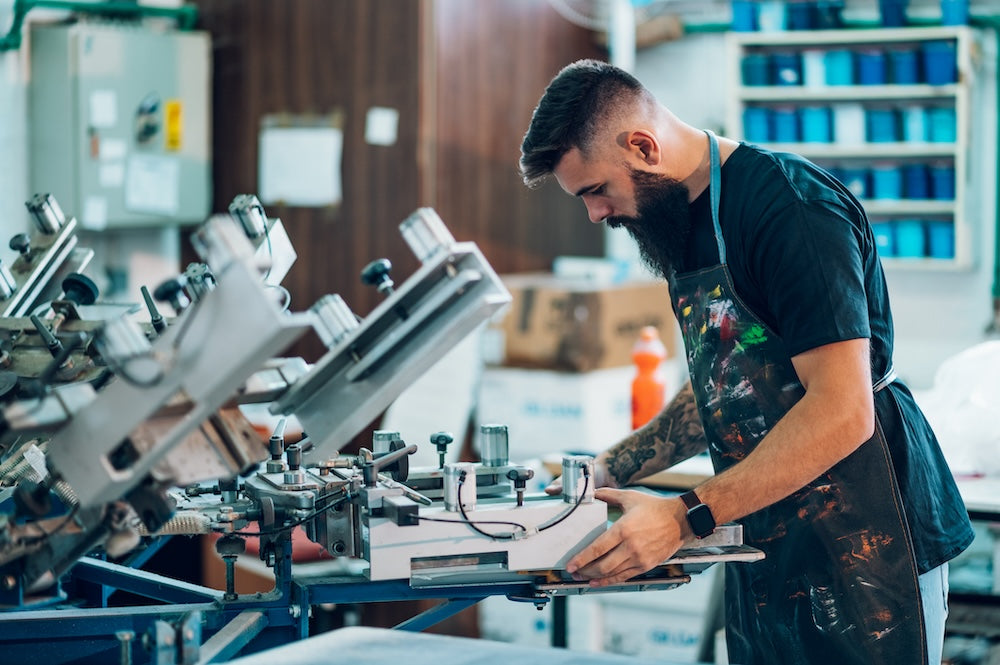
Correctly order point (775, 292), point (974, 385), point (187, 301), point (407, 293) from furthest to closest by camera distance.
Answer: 1. point (974, 385)
2. point (775, 292)
3. point (187, 301)
4. point (407, 293)

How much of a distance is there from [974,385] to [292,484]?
5.71 feet

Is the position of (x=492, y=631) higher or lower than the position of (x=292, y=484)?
lower

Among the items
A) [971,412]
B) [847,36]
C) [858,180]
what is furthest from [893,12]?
[971,412]

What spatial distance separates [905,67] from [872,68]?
0.32 ft

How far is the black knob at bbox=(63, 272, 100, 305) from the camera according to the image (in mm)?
1938

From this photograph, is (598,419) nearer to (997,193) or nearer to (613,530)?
(997,193)

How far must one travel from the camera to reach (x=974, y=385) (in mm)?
2889

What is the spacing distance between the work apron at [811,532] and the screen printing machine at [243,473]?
0.13m

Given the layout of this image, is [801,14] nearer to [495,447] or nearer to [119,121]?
[119,121]

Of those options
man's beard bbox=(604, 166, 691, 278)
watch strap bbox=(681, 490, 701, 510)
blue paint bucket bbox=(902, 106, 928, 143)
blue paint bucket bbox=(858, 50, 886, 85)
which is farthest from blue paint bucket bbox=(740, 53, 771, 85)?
watch strap bbox=(681, 490, 701, 510)

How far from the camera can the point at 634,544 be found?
5.49 feet

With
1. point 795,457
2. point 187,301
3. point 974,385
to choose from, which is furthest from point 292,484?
point 974,385

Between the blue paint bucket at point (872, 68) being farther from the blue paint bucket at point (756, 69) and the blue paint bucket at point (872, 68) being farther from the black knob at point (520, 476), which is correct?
the black knob at point (520, 476)

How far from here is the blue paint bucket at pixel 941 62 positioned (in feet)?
12.5
